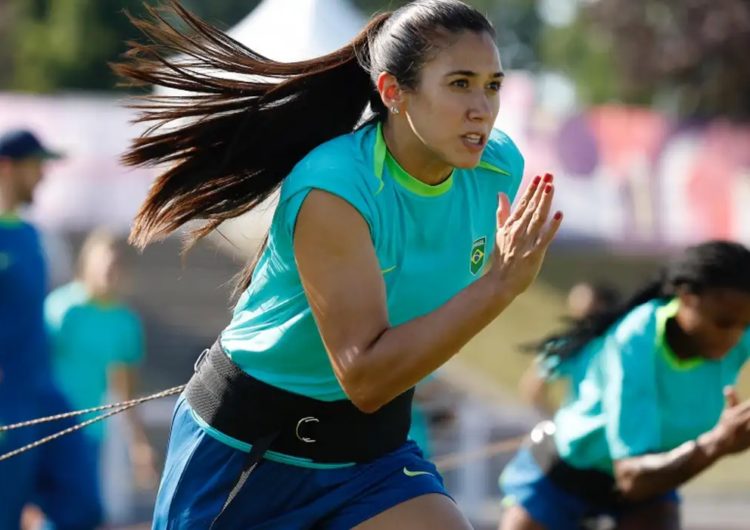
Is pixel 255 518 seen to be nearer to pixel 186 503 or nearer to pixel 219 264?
pixel 186 503

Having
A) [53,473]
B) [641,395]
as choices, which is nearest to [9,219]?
[53,473]

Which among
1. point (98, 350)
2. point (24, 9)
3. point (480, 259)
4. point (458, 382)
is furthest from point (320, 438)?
point (24, 9)

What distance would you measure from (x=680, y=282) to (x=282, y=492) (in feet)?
6.60

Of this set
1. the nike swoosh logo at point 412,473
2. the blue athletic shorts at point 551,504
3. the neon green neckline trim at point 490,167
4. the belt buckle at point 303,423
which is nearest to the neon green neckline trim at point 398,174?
the neon green neckline trim at point 490,167

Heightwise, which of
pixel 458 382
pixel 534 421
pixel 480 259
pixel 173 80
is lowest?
pixel 458 382

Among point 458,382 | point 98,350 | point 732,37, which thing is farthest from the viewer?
point 732,37

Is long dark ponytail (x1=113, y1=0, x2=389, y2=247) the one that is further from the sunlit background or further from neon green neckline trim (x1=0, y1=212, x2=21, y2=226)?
the sunlit background

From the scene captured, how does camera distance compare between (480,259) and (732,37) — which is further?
(732,37)

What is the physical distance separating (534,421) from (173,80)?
24.9 ft

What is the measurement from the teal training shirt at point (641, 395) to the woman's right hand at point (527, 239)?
6.20 feet

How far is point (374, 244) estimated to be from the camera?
329 cm

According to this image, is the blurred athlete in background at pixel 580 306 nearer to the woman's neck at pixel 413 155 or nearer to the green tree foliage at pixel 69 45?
the woman's neck at pixel 413 155

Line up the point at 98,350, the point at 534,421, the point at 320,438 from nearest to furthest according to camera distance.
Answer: the point at 320,438 < the point at 98,350 < the point at 534,421

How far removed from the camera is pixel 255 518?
3.54 m
